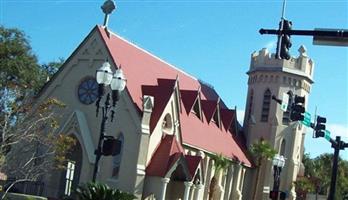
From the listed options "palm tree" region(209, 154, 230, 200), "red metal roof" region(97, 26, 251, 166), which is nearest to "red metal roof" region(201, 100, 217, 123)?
"red metal roof" region(97, 26, 251, 166)

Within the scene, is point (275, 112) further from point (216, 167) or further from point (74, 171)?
point (74, 171)

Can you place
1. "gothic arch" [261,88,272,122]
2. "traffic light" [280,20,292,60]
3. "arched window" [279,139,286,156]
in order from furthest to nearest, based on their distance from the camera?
"gothic arch" [261,88,272,122] → "arched window" [279,139,286,156] → "traffic light" [280,20,292,60]

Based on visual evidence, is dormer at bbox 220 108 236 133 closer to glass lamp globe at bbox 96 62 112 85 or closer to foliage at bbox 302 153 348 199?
foliage at bbox 302 153 348 199

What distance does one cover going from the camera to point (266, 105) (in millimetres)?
52281

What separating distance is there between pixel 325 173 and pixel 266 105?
25444 mm

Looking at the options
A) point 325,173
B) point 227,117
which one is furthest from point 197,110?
point 325,173

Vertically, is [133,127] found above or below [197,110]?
below

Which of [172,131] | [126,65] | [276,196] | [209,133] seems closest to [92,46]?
[126,65]

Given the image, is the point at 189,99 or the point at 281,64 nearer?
the point at 189,99

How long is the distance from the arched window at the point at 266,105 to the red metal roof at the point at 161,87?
428 cm

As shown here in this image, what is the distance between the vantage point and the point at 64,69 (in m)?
37.5

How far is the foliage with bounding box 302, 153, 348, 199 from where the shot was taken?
233ft

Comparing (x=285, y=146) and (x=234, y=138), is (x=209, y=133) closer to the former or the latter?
(x=234, y=138)

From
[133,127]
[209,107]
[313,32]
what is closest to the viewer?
[313,32]
